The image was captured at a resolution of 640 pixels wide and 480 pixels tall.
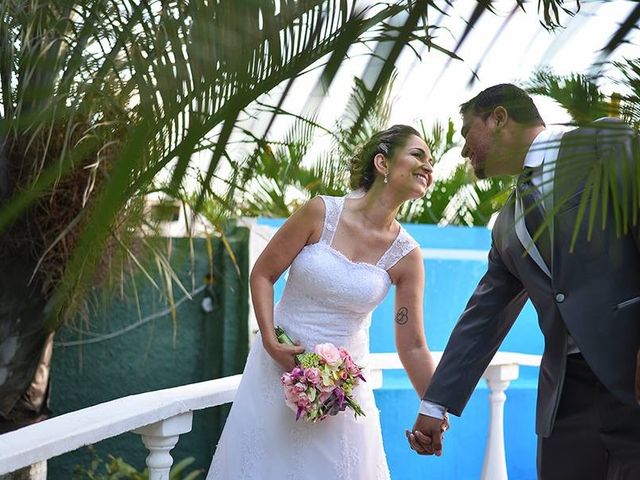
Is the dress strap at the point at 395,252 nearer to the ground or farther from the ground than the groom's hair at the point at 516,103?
nearer to the ground

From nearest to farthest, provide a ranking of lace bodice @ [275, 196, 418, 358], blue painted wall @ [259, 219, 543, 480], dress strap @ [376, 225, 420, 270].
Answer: lace bodice @ [275, 196, 418, 358]
dress strap @ [376, 225, 420, 270]
blue painted wall @ [259, 219, 543, 480]

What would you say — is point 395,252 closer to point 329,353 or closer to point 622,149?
point 329,353

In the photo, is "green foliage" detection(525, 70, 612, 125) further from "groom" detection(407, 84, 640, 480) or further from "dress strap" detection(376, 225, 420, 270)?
"dress strap" detection(376, 225, 420, 270)

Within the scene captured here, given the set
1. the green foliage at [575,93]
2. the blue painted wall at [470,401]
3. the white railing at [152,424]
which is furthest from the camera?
the blue painted wall at [470,401]

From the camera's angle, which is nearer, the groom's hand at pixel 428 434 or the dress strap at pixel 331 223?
the groom's hand at pixel 428 434

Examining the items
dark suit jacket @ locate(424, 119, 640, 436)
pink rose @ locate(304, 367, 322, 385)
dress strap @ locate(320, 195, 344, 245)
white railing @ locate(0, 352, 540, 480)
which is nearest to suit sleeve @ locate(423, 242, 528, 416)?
dark suit jacket @ locate(424, 119, 640, 436)

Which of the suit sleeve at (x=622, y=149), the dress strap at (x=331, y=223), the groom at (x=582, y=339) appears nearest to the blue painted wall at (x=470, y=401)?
the dress strap at (x=331, y=223)

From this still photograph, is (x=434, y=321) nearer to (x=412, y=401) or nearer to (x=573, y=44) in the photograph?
(x=412, y=401)

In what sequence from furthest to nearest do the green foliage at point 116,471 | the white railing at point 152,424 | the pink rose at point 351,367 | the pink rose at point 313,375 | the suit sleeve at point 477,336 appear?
the green foliage at point 116,471
the pink rose at point 351,367
the pink rose at point 313,375
the suit sleeve at point 477,336
the white railing at point 152,424

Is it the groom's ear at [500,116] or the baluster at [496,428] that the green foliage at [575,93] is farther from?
the baluster at [496,428]

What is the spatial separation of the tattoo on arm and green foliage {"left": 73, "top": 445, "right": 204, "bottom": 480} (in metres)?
2.61

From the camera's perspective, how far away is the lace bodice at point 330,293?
3.23 metres

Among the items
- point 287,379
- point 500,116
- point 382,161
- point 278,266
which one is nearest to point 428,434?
point 287,379

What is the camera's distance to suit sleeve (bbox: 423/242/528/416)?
8.61 feet
